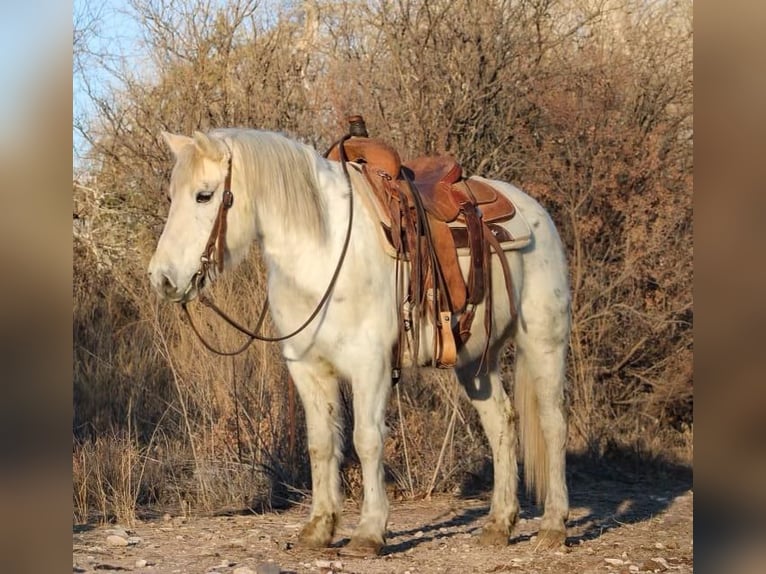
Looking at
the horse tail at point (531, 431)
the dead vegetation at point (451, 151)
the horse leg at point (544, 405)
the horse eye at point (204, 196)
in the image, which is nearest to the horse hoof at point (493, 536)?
the horse leg at point (544, 405)

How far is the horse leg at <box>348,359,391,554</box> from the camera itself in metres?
4.87

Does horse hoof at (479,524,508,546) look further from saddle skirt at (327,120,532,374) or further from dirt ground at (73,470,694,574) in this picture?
saddle skirt at (327,120,532,374)

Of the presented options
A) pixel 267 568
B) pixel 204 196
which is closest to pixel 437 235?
pixel 204 196

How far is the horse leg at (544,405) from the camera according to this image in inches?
226

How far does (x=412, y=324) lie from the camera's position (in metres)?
5.05

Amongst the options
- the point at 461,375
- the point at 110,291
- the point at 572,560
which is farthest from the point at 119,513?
the point at 110,291

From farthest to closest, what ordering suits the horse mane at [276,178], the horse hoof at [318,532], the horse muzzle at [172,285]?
the horse hoof at [318,532] → the horse mane at [276,178] → the horse muzzle at [172,285]

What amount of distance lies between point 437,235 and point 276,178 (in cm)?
93

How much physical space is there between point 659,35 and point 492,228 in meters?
A: 5.31

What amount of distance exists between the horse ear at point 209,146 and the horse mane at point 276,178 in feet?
0.28

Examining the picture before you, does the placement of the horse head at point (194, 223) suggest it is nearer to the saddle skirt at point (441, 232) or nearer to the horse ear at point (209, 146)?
the horse ear at point (209, 146)

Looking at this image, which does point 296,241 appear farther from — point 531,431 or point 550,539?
point 550,539

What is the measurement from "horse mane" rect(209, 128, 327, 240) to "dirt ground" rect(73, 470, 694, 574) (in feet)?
5.41
